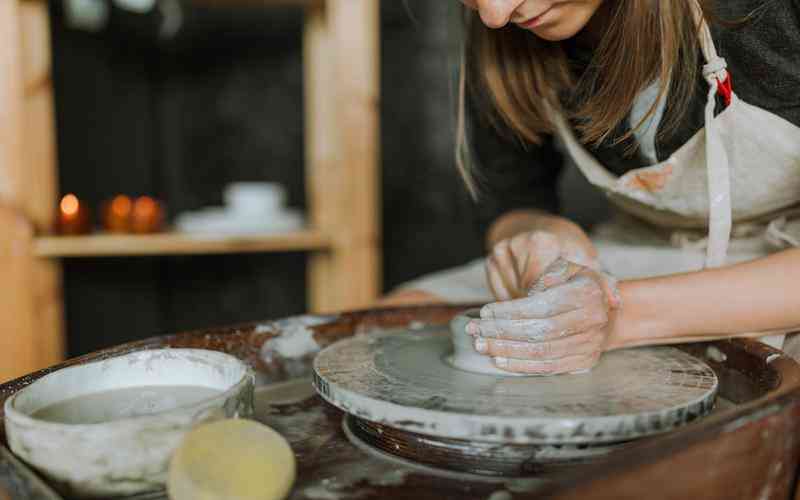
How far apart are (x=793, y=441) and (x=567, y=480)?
0.95 feet

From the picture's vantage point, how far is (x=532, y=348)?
842 millimetres

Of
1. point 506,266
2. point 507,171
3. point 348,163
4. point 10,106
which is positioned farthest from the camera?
point 348,163

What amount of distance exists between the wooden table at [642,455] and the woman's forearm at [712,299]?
0.05 meters

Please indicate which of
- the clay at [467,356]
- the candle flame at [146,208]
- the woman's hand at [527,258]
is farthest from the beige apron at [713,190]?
the candle flame at [146,208]

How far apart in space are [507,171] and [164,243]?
0.92 m

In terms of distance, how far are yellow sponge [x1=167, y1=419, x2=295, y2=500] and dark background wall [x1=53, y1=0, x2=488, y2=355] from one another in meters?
1.81

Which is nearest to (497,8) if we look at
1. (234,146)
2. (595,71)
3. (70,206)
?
(595,71)

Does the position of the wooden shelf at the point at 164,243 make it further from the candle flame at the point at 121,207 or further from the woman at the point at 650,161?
the woman at the point at 650,161

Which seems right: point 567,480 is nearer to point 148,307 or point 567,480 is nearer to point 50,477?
point 50,477

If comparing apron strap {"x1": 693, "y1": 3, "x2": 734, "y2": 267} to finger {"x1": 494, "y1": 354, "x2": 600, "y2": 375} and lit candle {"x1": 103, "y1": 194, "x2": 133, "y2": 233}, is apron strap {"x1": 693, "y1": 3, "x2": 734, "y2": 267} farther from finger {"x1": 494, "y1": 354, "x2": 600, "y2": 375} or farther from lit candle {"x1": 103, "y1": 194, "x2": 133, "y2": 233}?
lit candle {"x1": 103, "y1": 194, "x2": 133, "y2": 233}

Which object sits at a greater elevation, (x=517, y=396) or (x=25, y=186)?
(x=25, y=186)

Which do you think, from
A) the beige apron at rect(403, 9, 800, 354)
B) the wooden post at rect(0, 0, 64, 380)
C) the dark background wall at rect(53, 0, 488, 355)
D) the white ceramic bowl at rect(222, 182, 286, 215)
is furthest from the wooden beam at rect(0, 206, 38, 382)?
the beige apron at rect(403, 9, 800, 354)

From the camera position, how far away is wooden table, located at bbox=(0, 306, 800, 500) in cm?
55

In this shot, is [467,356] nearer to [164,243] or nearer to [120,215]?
[164,243]
